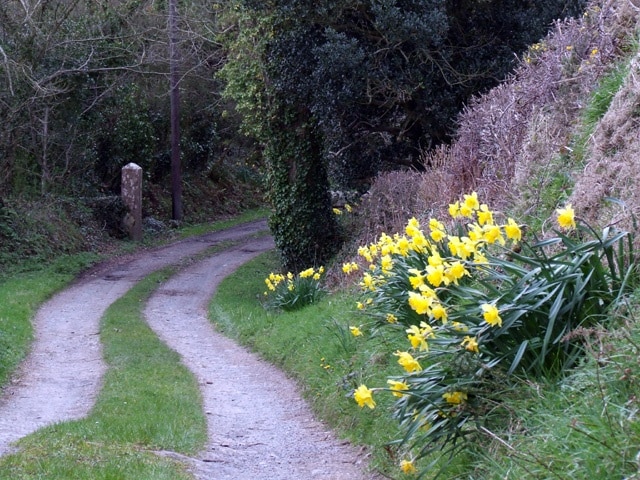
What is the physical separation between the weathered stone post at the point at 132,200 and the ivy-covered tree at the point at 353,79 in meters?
8.91

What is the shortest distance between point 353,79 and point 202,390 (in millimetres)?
8669

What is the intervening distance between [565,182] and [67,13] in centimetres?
1856

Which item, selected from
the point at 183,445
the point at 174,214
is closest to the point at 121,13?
the point at 174,214

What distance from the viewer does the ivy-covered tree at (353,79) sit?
55.5 feet

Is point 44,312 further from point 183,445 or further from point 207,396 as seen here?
point 183,445

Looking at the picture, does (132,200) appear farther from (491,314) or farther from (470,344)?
(491,314)

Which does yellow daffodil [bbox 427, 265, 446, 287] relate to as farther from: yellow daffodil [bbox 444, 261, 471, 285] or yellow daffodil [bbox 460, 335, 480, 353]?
yellow daffodil [bbox 460, 335, 480, 353]

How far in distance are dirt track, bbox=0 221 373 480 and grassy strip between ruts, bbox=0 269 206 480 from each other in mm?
216

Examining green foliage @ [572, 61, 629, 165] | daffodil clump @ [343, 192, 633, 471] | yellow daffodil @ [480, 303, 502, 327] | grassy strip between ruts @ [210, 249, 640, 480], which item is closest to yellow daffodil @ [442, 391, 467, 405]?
daffodil clump @ [343, 192, 633, 471]

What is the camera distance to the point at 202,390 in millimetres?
10359

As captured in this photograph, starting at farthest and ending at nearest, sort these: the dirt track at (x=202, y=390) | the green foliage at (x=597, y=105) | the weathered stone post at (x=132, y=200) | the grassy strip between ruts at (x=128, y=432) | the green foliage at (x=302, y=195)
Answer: the weathered stone post at (x=132, y=200) → the green foliage at (x=302, y=195) → the green foliage at (x=597, y=105) → the dirt track at (x=202, y=390) → the grassy strip between ruts at (x=128, y=432)

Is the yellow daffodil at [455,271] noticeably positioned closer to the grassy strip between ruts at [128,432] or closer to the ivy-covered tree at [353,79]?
the grassy strip between ruts at [128,432]

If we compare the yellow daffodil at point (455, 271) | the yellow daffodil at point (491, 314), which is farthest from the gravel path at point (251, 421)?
the yellow daffodil at point (491, 314)

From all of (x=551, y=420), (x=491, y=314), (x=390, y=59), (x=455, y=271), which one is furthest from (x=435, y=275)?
(x=390, y=59)
